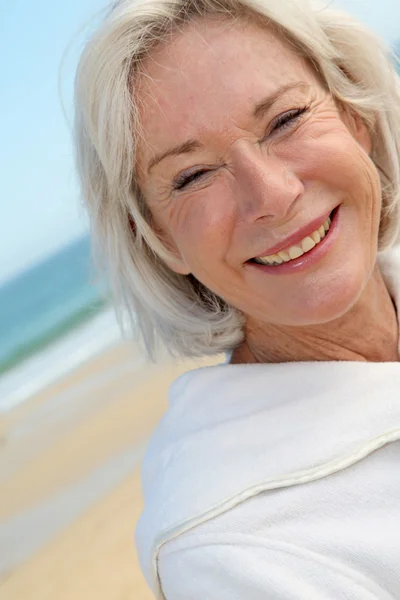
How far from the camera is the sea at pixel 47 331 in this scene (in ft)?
38.0

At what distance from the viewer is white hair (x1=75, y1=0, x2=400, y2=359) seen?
173 cm

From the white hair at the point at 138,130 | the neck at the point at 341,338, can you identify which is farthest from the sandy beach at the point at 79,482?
the neck at the point at 341,338

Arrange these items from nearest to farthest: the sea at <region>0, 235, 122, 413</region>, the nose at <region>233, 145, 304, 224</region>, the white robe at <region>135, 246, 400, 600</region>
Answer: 1. the white robe at <region>135, 246, 400, 600</region>
2. the nose at <region>233, 145, 304, 224</region>
3. the sea at <region>0, 235, 122, 413</region>

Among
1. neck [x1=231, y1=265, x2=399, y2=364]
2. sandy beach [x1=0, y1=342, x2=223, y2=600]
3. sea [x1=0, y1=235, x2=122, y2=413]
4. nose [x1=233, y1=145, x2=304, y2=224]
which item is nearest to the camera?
nose [x1=233, y1=145, x2=304, y2=224]

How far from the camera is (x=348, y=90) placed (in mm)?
1918

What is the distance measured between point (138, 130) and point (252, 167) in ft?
0.97

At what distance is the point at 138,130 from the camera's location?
1728mm

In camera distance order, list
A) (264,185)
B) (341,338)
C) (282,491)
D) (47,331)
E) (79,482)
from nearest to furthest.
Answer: (282,491) → (264,185) → (341,338) → (79,482) → (47,331)

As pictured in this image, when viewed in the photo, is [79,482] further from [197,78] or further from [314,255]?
[197,78]

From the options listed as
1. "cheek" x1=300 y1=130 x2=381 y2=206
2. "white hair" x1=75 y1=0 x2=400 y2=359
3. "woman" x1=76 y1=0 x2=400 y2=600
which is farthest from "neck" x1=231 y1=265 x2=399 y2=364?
"cheek" x1=300 y1=130 x2=381 y2=206

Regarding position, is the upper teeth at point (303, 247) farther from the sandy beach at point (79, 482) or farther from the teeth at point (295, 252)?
the sandy beach at point (79, 482)

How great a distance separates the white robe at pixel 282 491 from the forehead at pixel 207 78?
63 cm

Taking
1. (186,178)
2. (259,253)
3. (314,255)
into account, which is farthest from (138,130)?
(314,255)

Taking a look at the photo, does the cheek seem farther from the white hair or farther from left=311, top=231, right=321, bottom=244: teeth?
the white hair
